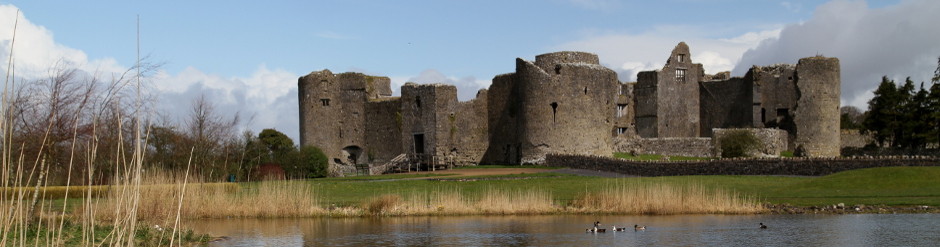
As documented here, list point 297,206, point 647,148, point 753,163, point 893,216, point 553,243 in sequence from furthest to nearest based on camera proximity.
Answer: point 647,148 < point 753,163 < point 297,206 < point 893,216 < point 553,243

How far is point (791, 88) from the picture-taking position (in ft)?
187

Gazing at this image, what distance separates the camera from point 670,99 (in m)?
60.0

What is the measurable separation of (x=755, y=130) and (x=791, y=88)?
4.72 meters

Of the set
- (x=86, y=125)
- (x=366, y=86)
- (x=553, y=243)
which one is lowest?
(x=553, y=243)

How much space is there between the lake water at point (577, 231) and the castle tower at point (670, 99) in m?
35.1

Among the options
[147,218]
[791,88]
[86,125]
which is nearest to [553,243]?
[147,218]

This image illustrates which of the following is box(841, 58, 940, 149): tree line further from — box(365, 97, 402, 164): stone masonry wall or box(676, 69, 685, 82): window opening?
box(365, 97, 402, 164): stone masonry wall

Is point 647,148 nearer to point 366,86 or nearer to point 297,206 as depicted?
point 366,86

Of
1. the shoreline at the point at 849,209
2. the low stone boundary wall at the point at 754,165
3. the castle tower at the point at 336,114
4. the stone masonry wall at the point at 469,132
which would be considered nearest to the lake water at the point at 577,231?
the shoreline at the point at 849,209

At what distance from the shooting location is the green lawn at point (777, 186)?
27.7m

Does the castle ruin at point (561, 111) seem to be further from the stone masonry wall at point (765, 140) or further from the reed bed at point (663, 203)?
the reed bed at point (663, 203)

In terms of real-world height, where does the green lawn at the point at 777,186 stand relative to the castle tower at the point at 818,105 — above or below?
below

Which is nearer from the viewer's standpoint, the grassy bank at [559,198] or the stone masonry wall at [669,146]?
the grassy bank at [559,198]

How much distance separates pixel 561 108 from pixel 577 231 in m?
28.4
